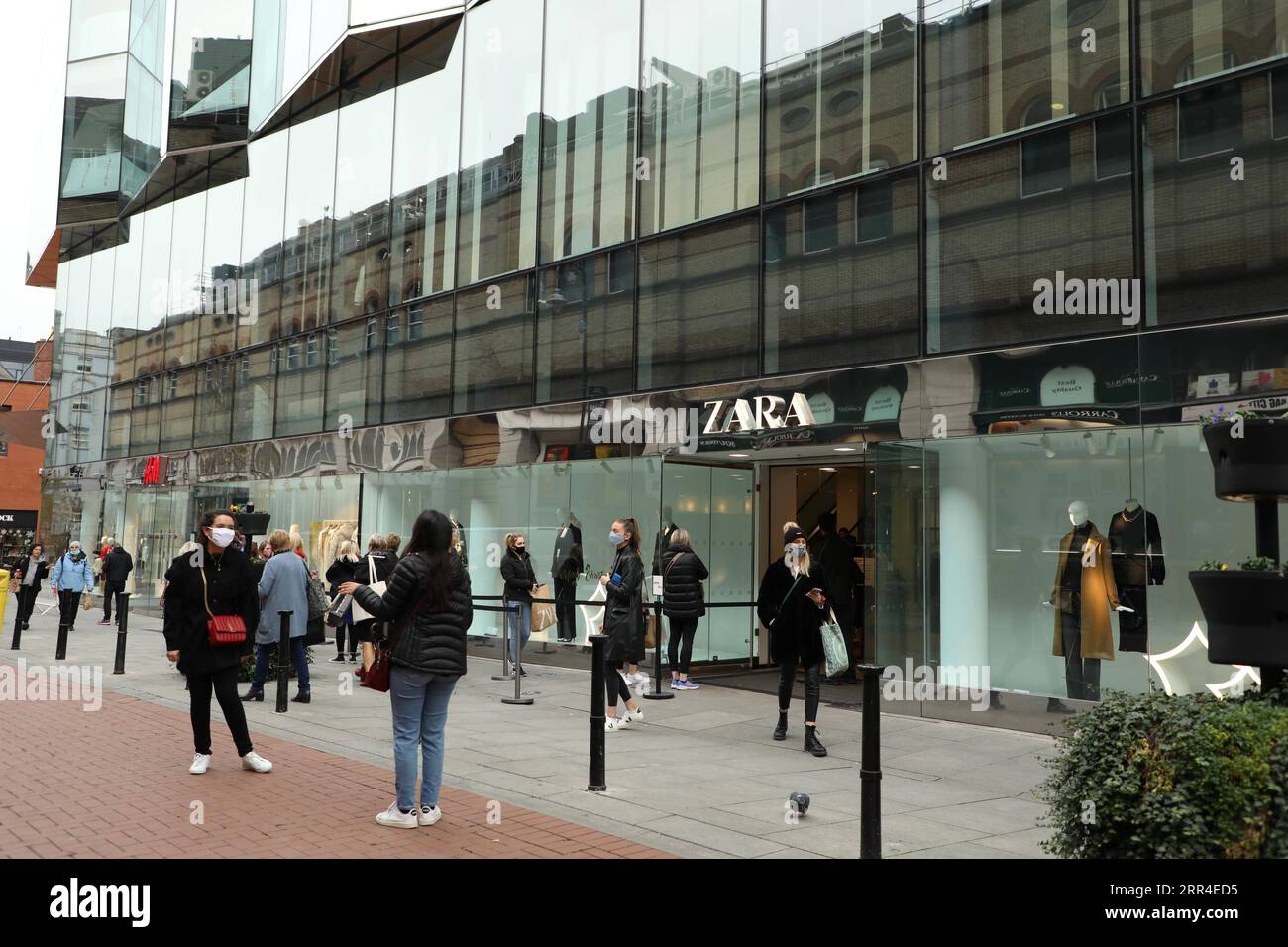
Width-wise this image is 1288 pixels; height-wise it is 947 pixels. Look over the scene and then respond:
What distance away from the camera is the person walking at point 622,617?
10523mm

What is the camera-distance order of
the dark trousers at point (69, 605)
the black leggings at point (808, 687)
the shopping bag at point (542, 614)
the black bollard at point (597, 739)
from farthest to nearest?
the dark trousers at point (69, 605), the shopping bag at point (542, 614), the black leggings at point (808, 687), the black bollard at point (597, 739)

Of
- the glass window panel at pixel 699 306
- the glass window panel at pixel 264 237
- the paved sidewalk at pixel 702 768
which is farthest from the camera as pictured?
the glass window panel at pixel 264 237

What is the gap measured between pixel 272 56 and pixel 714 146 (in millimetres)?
16165

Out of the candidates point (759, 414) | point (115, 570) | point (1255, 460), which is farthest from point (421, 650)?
point (115, 570)

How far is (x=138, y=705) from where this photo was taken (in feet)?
38.6

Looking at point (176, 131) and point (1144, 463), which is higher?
point (176, 131)

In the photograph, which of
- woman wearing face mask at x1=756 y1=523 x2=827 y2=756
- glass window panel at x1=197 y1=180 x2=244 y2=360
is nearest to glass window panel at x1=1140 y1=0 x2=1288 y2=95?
woman wearing face mask at x1=756 y1=523 x2=827 y2=756

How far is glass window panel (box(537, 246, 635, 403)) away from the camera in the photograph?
16.2 m

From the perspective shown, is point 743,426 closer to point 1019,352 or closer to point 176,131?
point 1019,352

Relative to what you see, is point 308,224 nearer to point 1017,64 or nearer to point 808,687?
point 1017,64

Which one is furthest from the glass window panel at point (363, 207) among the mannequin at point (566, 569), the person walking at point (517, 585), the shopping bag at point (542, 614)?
the person walking at point (517, 585)

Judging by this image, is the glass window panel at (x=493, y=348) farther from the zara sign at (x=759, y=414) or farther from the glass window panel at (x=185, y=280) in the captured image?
the glass window panel at (x=185, y=280)

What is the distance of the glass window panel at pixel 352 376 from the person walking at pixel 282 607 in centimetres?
968
